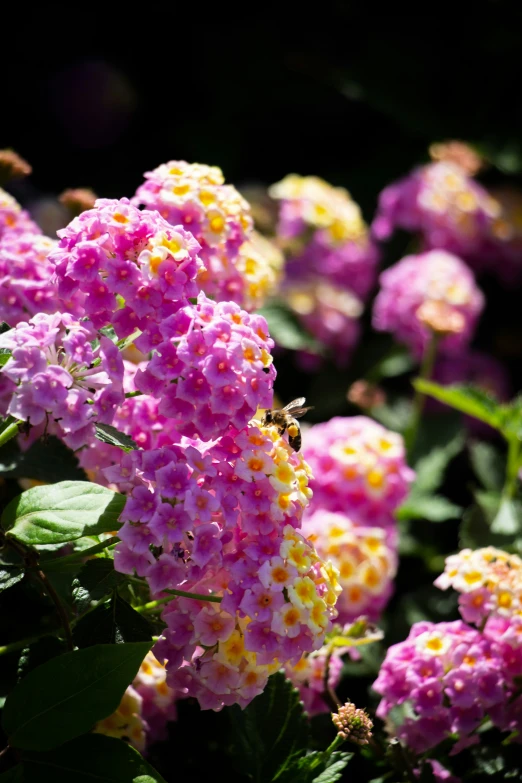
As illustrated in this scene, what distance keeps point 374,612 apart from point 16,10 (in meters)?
2.18

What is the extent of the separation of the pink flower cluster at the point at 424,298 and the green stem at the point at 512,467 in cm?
37

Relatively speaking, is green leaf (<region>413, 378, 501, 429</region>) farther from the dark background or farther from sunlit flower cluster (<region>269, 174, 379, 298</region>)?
the dark background

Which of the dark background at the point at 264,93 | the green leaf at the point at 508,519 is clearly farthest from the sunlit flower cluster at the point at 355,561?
the dark background at the point at 264,93

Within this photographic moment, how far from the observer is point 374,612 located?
4.97 ft

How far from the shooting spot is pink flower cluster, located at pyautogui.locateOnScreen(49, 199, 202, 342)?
0.96 m

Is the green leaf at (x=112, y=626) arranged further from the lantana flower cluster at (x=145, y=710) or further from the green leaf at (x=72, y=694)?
the lantana flower cluster at (x=145, y=710)

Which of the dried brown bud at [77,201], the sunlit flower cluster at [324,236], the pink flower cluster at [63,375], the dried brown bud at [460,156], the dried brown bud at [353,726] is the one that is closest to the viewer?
the pink flower cluster at [63,375]

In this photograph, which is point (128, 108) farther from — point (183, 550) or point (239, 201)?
point (183, 550)

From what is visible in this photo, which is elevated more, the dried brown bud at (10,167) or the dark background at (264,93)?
the dried brown bud at (10,167)

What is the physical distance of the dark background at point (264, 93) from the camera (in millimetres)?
2711

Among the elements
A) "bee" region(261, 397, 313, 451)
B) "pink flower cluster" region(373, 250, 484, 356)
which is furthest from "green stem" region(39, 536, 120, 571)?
"pink flower cluster" region(373, 250, 484, 356)

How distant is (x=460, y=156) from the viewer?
2.57 meters

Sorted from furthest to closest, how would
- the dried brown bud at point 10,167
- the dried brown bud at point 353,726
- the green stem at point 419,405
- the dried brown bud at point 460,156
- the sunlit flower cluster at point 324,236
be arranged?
the dried brown bud at point 460,156 < the sunlit flower cluster at point 324,236 < the green stem at point 419,405 < the dried brown bud at point 10,167 < the dried brown bud at point 353,726

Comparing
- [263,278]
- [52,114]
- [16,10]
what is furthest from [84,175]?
[263,278]
